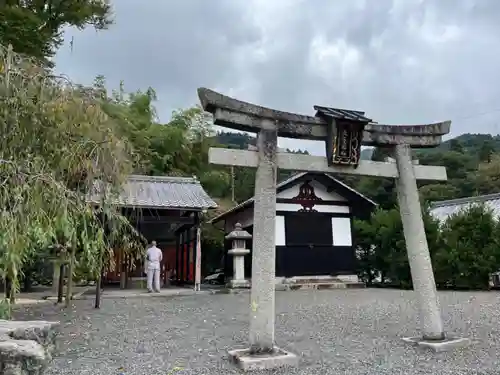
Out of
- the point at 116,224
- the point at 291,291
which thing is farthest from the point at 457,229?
the point at 116,224

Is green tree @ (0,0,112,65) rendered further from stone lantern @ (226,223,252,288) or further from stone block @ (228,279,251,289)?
stone block @ (228,279,251,289)

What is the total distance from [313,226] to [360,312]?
643 cm

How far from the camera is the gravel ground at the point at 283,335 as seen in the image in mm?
4352

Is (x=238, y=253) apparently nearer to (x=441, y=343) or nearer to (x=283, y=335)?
(x=283, y=335)

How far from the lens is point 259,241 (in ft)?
15.0

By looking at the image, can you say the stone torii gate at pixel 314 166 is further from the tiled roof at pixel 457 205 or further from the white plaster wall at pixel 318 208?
the tiled roof at pixel 457 205

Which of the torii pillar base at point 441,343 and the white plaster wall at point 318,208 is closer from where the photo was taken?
the torii pillar base at point 441,343

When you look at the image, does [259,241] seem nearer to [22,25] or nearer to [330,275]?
[22,25]

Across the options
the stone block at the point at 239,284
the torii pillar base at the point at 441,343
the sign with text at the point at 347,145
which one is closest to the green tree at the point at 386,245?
Result: the stone block at the point at 239,284

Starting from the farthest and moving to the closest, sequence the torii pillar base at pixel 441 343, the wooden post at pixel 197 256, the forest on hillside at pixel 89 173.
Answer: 1. the wooden post at pixel 197 256
2. the torii pillar base at pixel 441 343
3. the forest on hillside at pixel 89 173

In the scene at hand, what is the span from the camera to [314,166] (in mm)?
5152

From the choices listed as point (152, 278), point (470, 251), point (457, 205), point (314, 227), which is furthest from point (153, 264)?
point (457, 205)

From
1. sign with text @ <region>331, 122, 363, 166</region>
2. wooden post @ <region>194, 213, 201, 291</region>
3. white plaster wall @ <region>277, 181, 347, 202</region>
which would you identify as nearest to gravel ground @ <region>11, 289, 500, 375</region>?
sign with text @ <region>331, 122, 363, 166</region>

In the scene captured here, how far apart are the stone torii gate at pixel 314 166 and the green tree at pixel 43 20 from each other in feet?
21.8
